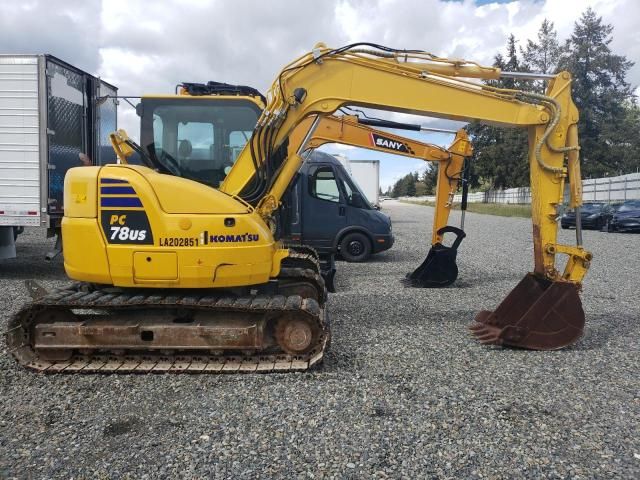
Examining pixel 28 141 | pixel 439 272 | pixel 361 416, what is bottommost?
pixel 361 416

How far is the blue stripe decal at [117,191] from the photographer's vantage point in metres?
4.98

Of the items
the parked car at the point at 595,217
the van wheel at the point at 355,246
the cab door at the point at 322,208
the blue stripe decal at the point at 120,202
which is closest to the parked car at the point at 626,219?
the parked car at the point at 595,217

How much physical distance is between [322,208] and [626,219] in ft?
53.5

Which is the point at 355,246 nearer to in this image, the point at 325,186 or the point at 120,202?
the point at 325,186

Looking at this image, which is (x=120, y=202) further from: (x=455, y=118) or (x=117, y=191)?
(x=455, y=118)

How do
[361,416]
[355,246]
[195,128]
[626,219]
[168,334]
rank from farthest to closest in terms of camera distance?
[626,219] → [355,246] → [195,128] → [168,334] → [361,416]

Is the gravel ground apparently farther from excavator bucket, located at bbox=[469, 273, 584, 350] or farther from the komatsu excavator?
the komatsu excavator

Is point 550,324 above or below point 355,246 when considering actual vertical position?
below

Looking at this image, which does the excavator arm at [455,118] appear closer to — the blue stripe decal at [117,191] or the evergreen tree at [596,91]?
the blue stripe decal at [117,191]

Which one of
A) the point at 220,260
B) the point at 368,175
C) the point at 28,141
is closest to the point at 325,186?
the point at 28,141

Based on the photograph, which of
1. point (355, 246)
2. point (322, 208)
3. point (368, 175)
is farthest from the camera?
point (368, 175)

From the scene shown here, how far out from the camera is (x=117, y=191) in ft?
16.4

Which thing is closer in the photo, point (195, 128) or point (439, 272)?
point (195, 128)

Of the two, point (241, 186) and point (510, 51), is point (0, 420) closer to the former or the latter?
point (241, 186)
